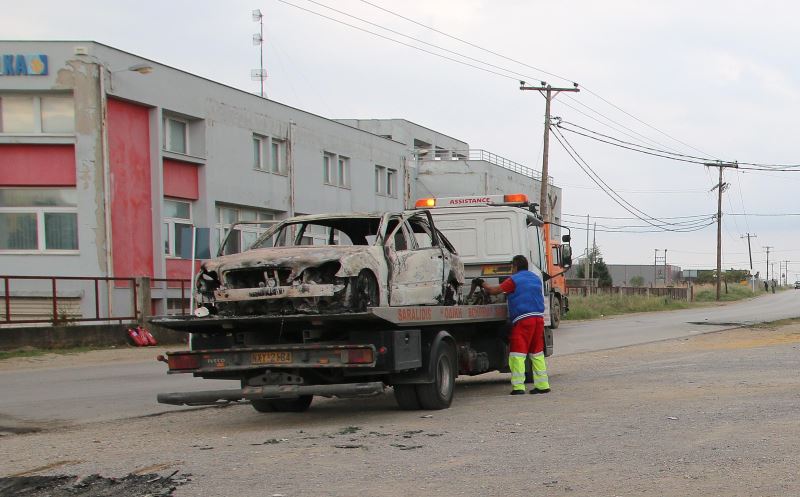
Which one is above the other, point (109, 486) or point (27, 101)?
point (27, 101)

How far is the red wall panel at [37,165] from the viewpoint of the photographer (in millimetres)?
26219

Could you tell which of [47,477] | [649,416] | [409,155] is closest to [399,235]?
[649,416]

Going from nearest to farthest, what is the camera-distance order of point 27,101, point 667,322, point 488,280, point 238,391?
1. point 238,391
2. point 488,280
3. point 27,101
4. point 667,322

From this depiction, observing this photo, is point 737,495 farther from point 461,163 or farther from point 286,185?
point 461,163

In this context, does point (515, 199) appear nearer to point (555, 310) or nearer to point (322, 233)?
point (322, 233)

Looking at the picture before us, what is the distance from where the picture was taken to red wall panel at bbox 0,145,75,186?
1032 inches

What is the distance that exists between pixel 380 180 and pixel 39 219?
63.0ft

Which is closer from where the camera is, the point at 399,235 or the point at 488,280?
the point at 399,235

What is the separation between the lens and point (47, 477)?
711cm

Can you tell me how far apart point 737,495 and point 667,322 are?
27.2m

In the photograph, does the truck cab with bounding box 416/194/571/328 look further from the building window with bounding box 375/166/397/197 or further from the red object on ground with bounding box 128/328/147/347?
the building window with bounding box 375/166/397/197

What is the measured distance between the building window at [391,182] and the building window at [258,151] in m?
10.4

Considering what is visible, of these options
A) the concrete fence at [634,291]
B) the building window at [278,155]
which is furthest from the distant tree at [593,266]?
the building window at [278,155]

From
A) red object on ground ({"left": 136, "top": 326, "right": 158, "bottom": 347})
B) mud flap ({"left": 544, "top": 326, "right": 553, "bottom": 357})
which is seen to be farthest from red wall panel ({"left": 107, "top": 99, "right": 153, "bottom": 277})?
mud flap ({"left": 544, "top": 326, "right": 553, "bottom": 357})
